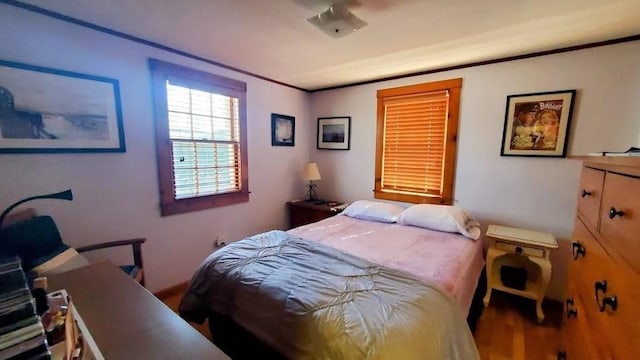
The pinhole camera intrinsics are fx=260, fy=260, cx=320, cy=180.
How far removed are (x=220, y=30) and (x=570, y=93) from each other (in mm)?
2886

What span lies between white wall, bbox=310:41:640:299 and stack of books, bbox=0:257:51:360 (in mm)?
3034

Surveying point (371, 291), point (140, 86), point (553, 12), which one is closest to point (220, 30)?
point (140, 86)

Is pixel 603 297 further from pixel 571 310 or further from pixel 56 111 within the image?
pixel 56 111

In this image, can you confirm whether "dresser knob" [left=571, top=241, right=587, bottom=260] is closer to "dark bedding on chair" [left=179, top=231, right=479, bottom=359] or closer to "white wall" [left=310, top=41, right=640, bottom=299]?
"dark bedding on chair" [left=179, top=231, right=479, bottom=359]

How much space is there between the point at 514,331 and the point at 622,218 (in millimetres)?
1818

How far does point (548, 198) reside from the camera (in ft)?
7.61

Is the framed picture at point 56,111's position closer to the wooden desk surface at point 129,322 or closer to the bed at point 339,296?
the wooden desk surface at point 129,322

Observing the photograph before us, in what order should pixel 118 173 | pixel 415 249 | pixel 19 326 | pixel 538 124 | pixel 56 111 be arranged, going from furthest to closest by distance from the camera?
pixel 538 124, pixel 118 173, pixel 415 249, pixel 56 111, pixel 19 326

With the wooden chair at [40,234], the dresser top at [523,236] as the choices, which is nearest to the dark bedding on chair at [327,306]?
the wooden chair at [40,234]

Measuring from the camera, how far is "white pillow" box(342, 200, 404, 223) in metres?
2.72

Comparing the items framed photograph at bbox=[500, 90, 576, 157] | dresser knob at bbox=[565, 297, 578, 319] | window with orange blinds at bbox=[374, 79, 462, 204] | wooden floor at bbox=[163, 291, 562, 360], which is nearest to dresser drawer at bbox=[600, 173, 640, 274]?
dresser knob at bbox=[565, 297, 578, 319]

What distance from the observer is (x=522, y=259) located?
2498 mm

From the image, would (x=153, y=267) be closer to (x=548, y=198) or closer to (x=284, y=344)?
(x=284, y=344)

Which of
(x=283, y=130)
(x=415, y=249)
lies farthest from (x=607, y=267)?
(x=283, y=130)
